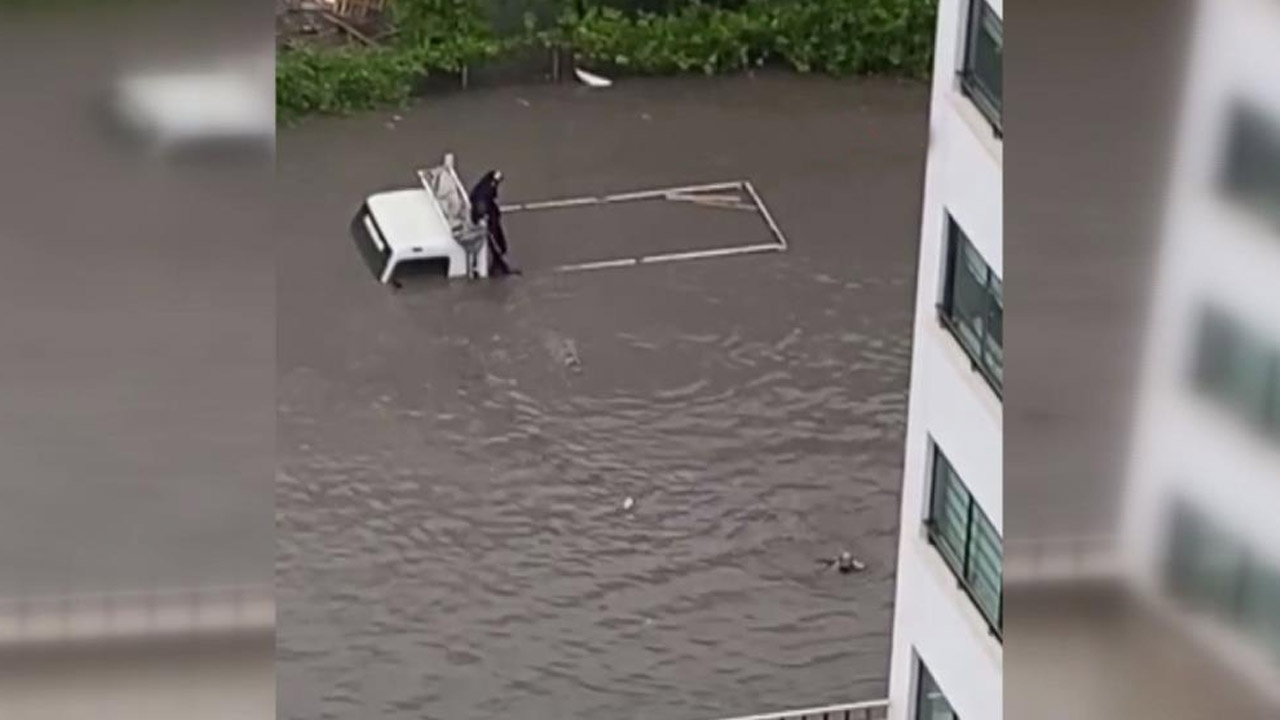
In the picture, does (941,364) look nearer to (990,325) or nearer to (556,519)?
(990,325)

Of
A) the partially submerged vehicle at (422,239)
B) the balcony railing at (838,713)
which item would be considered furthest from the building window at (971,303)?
the partially submerged vehicle at (422,239)

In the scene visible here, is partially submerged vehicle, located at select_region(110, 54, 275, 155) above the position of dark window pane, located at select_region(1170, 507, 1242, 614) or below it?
above

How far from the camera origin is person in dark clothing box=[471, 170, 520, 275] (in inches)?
185

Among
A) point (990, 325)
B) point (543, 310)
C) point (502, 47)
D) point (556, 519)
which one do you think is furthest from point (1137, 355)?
point (502, 47)

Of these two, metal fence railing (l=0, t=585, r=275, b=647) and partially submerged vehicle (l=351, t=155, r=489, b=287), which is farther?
partially submerged vehicle (l=351, t=155, r=489, b=287)

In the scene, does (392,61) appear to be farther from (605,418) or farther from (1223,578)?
(1223,578)

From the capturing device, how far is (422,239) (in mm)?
4691

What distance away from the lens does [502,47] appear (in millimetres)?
5426

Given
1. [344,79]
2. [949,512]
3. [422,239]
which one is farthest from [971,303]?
[344,79]

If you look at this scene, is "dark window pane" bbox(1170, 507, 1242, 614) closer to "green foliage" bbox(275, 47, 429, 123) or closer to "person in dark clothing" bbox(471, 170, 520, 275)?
"person in dark clothing" bbox(471, 170, 520, 275)

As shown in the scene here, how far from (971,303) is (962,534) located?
25 cm

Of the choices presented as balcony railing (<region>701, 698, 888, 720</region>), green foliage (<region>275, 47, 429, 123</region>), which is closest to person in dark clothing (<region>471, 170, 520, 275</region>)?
green foliage (<region>275, 47, 429, 123</region>)

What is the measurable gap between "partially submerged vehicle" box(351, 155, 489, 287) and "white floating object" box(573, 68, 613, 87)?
2.36 feet

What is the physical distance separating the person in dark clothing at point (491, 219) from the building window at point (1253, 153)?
4.19 m
